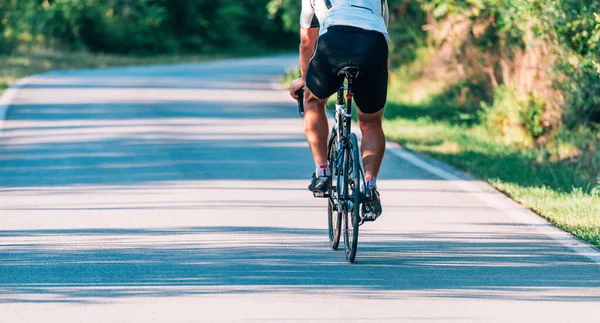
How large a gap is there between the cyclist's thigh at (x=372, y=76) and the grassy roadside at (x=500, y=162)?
190 cm

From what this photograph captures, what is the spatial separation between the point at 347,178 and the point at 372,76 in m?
0.63

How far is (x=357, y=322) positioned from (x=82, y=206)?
424cm

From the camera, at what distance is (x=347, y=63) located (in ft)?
23.9

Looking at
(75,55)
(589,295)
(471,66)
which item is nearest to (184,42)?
(75,55)

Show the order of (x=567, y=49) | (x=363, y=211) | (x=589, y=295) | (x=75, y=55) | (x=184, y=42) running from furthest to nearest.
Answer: (x=184, y=42)
(x=75, y=55)
(x=567, y=49)
(x=363, y=211)
(x=589, y=295)

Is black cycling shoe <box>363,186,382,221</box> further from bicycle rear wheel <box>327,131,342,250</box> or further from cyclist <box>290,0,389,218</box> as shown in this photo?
bicycle rear wheel <box>327,131,342,250</box>

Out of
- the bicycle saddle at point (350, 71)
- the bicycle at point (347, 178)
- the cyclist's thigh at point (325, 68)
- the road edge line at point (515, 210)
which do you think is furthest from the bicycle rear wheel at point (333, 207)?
the road edge line at point (515, 210)

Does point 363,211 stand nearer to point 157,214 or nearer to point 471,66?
point 157,214

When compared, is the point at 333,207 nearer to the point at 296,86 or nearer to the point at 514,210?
the point at 296,86

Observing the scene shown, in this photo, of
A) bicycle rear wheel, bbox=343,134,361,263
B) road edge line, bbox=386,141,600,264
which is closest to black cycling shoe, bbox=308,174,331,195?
bicycle rear wheel, bbox=343,134,361,263

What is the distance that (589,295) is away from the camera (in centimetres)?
673

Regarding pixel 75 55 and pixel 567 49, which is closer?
pixel 567 49

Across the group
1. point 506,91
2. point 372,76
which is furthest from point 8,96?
point 372,76

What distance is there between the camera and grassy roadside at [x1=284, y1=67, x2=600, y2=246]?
31.7 ft
